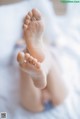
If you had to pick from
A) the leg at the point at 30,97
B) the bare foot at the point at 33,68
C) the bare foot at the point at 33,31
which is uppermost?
the bare foot at the point at 33,31

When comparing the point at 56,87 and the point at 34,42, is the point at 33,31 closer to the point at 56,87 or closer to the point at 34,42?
the point at 34,42

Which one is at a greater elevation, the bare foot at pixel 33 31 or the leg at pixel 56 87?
the bare foot at pixel 33 31

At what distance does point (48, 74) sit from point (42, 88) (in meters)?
0.04

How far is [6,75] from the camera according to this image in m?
0.63

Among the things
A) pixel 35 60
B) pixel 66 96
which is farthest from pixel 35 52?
pixel 66 96

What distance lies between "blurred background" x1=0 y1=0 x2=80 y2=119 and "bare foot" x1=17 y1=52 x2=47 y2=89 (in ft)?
0.21

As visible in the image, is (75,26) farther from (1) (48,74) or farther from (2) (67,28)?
Answer: (1) (48,74)

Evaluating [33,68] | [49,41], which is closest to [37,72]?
[33,68]

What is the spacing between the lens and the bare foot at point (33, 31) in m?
0.55

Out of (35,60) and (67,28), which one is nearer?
(35,60)

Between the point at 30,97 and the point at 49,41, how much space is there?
0.15 meters

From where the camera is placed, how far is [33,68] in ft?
1.77

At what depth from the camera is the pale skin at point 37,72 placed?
0.55m

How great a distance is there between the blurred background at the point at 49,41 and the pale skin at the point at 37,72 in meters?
0.02
